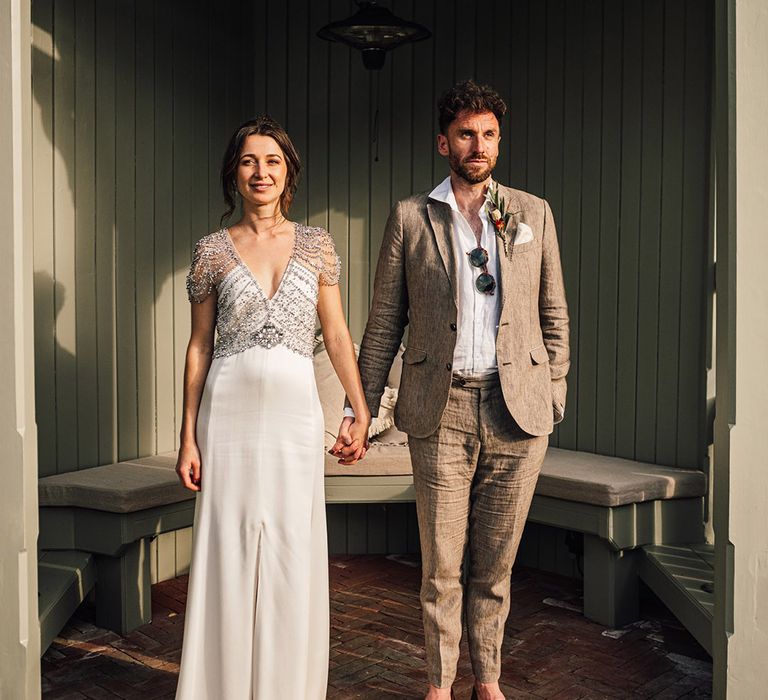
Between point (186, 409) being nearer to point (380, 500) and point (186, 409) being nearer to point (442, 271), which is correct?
point (442, 271)

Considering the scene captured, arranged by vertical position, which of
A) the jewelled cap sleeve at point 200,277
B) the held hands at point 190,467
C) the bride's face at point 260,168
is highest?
the bride's face at point 260,168

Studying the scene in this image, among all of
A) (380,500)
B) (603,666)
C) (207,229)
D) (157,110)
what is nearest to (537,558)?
(380,500)

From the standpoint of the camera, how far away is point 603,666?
4.20 m

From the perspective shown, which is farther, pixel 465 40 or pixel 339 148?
pixel 339 148

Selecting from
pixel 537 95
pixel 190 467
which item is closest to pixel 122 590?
pixel 190 467

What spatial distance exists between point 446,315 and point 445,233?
11.4 inches

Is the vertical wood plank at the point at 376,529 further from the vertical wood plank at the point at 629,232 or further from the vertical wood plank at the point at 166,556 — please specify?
the vertical wood plank at the point at 629,232

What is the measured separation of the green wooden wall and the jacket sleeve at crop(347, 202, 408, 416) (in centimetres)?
198

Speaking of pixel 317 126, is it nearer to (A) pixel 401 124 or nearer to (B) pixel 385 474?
(A) pixel 401 124

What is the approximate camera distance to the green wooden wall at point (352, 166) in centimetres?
493

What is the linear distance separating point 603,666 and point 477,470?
1281 millimetres

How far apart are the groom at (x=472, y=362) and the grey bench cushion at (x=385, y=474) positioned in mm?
1262

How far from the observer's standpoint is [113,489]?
14.7ft

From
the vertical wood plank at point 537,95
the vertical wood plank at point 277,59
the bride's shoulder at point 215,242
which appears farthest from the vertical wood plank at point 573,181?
the bride's shoulder at point 215,242
